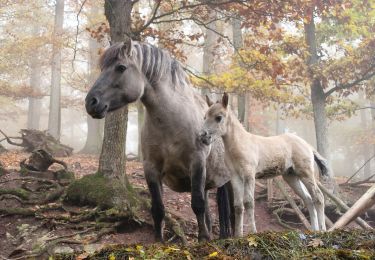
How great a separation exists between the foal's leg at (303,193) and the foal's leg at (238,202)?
2041mm

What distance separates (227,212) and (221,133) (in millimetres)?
1632

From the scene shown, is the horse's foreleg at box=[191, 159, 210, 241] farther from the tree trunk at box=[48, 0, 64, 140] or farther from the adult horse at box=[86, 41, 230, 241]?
the tree trunk at box=[48, 0, 64, 140]

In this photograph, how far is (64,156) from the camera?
16.5 metres

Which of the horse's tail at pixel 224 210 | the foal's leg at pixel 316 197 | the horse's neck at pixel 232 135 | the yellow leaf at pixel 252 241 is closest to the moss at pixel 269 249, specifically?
the yellow leaf at pixel 252 241

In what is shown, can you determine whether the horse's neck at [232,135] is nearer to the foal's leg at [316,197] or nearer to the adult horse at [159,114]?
the adult horse at [159,114]

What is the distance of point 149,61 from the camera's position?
16.0ft

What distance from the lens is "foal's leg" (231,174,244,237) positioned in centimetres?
493

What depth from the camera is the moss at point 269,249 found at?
2.71m

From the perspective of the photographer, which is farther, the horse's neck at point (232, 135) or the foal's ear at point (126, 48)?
the horse's neck at point (232, 135)

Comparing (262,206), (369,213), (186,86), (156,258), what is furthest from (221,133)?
(369,213)

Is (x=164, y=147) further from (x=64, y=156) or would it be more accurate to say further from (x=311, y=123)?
(x=311, y=123)

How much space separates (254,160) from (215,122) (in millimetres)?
1032

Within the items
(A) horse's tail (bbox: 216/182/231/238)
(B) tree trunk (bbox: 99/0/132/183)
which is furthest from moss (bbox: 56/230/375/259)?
(B) tree trunk (bbox: 99/0/132/183)

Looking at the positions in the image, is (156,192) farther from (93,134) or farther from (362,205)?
(93,134)
